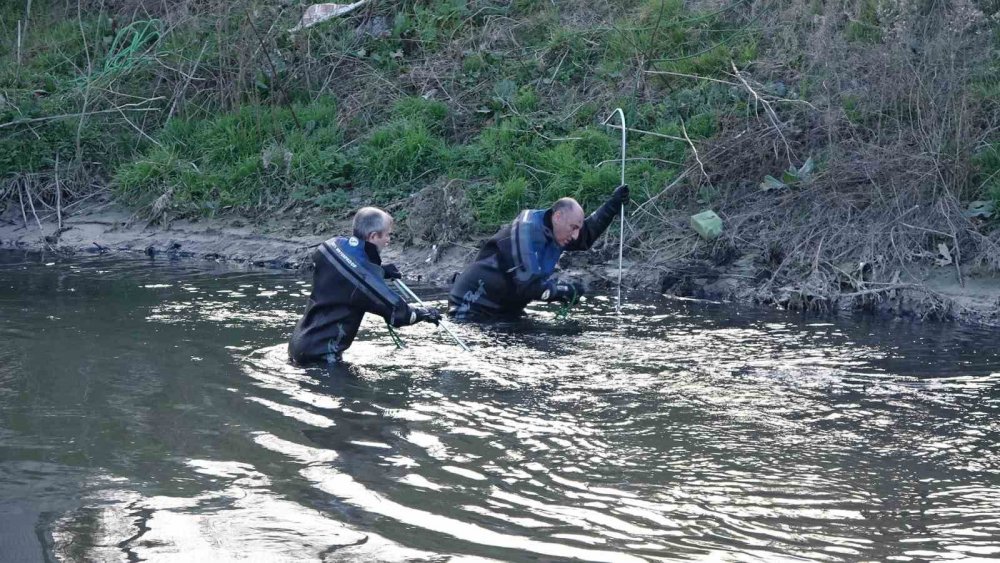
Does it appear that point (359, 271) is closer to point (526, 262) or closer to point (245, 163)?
point (526, 262)

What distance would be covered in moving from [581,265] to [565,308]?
181 cm

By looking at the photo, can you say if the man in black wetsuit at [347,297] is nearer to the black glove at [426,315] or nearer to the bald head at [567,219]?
the black glove at [426,315]

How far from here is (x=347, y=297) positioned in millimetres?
8266

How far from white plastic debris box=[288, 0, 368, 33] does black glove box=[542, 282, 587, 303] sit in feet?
27.5

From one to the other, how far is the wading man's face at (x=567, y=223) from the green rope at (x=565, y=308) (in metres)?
0.47

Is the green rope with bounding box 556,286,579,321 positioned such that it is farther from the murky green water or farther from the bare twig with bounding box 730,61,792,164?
the bare twig with bounding box 730,61,792,164

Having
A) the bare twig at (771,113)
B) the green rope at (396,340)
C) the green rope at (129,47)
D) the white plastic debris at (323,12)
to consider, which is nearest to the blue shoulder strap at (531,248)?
the green rope at (396,340)

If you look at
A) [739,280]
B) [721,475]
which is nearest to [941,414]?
[721,475]

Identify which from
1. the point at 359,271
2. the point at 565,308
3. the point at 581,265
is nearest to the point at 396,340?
the point at 359,271

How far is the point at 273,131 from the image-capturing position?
1552cm

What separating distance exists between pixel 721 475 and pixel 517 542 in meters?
1.39

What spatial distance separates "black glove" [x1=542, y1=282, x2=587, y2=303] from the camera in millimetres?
9867

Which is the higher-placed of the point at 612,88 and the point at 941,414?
the point at 612,88

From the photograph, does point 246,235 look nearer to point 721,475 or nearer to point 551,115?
point 551,115
